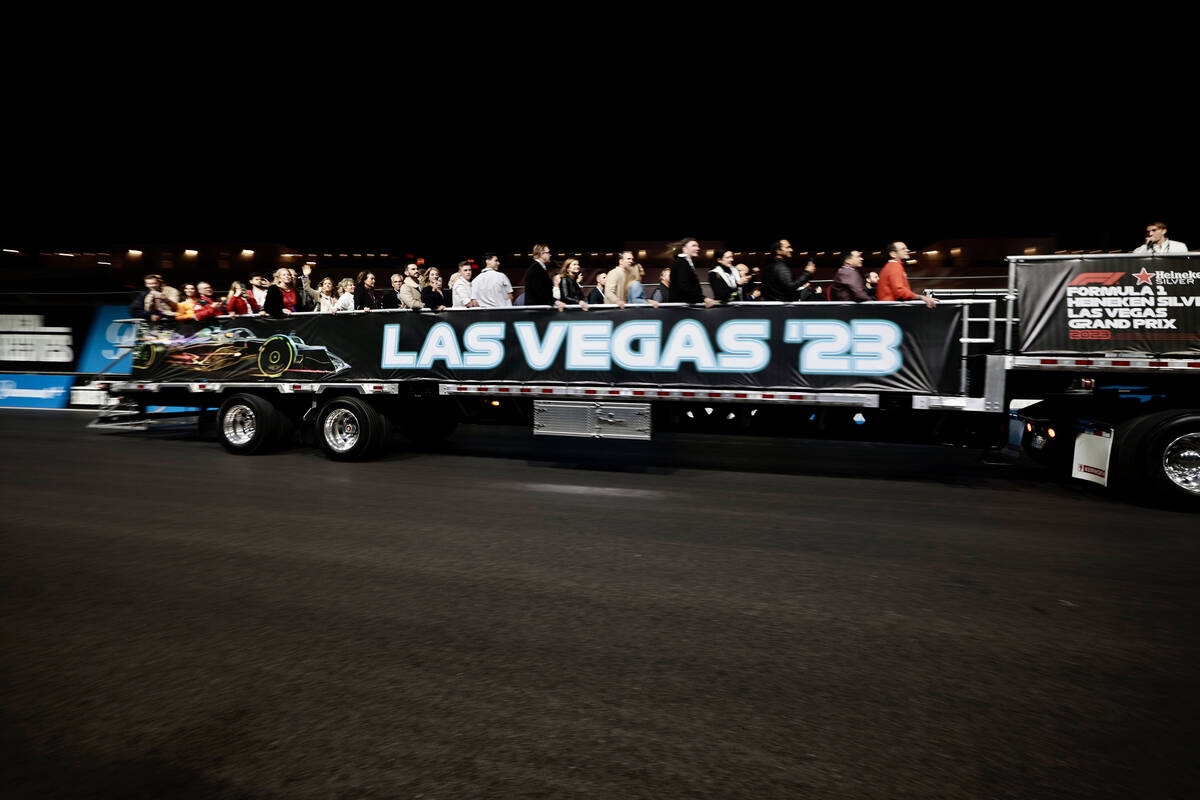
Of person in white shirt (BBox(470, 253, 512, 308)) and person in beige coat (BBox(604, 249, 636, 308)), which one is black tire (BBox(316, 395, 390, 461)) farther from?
person in beige coat (BBox(604, 249, 636, 308))

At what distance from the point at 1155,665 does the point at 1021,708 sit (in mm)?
1036

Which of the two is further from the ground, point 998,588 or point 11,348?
point 11,348

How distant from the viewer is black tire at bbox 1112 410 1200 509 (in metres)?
7.36

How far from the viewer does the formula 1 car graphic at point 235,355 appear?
11.0 metres

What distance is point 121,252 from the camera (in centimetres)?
5012

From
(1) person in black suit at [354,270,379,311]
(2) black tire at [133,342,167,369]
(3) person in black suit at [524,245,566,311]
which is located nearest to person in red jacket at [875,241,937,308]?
(3) person in black suit at [524,245,566,311]

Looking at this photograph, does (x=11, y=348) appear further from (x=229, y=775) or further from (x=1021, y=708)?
(x=1021, y=708)

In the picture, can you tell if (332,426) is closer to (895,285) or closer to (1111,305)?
(895,285)

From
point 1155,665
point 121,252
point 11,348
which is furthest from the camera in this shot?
point 121,252

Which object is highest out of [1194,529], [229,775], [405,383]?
[405,383]

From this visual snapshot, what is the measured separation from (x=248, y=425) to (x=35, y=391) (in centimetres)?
1186

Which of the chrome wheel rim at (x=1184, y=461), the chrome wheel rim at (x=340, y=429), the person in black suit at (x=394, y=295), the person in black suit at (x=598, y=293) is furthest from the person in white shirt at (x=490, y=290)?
the chrome wheel rim at (x=1184, y=461)

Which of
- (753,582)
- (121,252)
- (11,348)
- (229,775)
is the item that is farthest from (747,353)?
(121,252)

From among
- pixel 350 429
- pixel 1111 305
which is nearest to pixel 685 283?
pixel 1111 305
